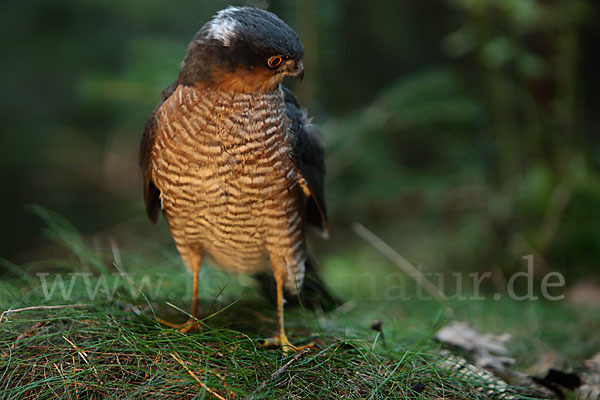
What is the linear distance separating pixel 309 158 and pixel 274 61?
599 mm

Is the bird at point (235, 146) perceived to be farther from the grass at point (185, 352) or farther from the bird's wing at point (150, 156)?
the grass at point (185, 352)

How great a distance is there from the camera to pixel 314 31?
4523 millimetres

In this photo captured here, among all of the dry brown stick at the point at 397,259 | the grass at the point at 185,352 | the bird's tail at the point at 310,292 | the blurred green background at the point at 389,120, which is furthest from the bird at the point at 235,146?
the blurred green background at the point at 389,120

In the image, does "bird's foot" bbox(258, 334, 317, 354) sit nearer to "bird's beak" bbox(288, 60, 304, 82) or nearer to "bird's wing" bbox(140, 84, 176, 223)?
"bird's wing" bbox(140, 84, 176, 223)

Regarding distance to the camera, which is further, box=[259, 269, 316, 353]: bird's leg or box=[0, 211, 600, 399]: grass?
box=[259, 269, 316, 353]: bird's leg

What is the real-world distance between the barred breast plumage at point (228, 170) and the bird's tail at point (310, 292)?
1.31ft

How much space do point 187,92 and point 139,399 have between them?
1310mm

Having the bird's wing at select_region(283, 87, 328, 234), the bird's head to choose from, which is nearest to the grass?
the bird's wing at select_region(283, 87, 328, 234)

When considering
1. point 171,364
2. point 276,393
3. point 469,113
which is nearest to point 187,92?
point 171,364

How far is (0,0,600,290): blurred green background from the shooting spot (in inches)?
175

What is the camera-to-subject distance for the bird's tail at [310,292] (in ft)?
10.2

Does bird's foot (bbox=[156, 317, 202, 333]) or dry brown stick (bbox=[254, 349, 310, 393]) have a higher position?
dry brown stick (bbox=[254, 349, 310, 393])

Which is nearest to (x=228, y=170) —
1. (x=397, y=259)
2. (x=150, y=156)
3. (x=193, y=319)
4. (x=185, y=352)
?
(x=150, y=156)

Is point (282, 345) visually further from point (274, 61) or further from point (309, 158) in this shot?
point (274, 61)
